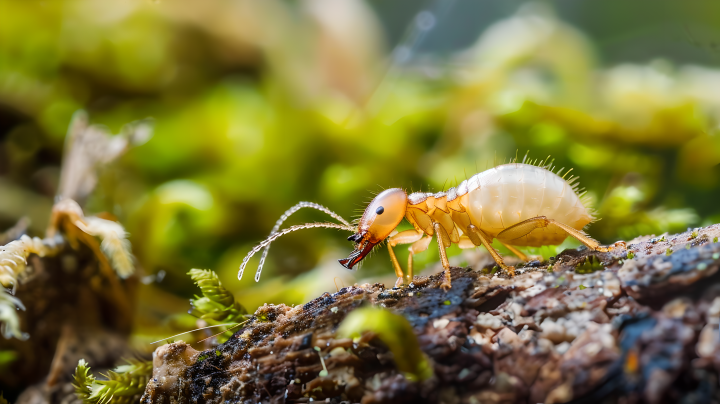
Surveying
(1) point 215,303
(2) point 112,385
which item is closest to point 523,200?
(1) point 215,303

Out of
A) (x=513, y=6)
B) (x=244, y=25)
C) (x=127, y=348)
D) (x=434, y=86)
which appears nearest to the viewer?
(x=127, y=348)

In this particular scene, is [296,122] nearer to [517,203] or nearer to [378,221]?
[378,221]

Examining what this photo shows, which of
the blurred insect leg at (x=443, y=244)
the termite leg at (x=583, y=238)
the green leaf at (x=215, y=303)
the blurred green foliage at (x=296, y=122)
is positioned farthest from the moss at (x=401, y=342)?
the blurred green foliage at (x=296, y=122)

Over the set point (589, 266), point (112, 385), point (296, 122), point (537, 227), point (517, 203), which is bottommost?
point (112, 385)

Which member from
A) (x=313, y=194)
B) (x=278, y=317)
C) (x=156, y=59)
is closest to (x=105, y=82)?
(x=156, y=59)

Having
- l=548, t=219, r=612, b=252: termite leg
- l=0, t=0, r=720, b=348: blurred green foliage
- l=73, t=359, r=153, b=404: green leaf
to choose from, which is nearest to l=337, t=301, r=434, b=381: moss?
l=548, t=219, r=612, b=252: termite leg

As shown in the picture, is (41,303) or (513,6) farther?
(513,6)

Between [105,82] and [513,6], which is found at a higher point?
[513,6]

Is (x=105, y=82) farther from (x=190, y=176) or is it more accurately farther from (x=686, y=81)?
(x=686, y=81)
